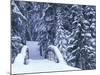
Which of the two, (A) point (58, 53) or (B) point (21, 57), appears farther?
(A) point (58, 53)

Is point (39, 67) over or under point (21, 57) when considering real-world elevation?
under

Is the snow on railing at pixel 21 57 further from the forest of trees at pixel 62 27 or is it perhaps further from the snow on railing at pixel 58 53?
the snow on railing at pixel 58 53

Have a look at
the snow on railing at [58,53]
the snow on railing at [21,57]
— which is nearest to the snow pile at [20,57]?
the snow on railing at [21,57]

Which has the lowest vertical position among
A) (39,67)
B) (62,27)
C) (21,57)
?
(39,67)

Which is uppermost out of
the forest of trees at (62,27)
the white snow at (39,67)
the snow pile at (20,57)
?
the forest of trees at (62,27)

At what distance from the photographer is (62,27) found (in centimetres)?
201

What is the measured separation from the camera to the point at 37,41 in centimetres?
192

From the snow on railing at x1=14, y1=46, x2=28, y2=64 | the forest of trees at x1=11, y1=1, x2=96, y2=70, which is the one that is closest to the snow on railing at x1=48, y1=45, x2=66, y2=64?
the forest of trees at x1=11, y1=1, x2=96, y2=70

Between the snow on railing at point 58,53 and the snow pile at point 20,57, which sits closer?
the snow pile at point 20,57

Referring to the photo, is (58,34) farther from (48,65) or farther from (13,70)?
(13,70)

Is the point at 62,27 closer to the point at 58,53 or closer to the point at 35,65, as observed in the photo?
the point at 58,53

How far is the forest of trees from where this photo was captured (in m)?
1.88

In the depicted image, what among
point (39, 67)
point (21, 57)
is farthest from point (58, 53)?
point (21, 57)

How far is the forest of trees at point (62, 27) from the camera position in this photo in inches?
74.1
